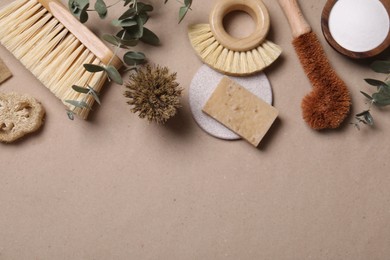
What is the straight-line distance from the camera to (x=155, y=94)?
2.18ft

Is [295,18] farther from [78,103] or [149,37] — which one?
[78,103]

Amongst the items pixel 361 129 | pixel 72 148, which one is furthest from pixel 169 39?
pixel 361 129

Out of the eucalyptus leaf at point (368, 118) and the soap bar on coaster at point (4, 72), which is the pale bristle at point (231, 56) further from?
the soap bar on coaster at point (4, 72)

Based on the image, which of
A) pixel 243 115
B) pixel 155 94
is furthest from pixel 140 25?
pixel 243 115

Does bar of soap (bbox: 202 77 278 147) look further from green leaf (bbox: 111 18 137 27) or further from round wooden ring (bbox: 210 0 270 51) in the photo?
green leaf (bbox: 111 18 137 27)

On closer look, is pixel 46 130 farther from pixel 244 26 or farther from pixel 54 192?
pixel 244 26

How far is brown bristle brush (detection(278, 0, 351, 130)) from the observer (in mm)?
729

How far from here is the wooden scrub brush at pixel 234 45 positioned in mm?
734

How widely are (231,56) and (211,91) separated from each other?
71 mm

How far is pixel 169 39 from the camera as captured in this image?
0.77 metres

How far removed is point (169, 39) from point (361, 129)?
39cm

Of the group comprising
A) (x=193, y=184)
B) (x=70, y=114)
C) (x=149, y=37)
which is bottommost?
(x=193, y=184)

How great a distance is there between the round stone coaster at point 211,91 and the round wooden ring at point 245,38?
0.06 metres

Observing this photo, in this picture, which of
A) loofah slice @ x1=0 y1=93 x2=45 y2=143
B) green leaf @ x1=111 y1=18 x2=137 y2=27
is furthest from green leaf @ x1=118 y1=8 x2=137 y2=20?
loofah slice @ x1=0 y1=93 x2=45 y2=143
